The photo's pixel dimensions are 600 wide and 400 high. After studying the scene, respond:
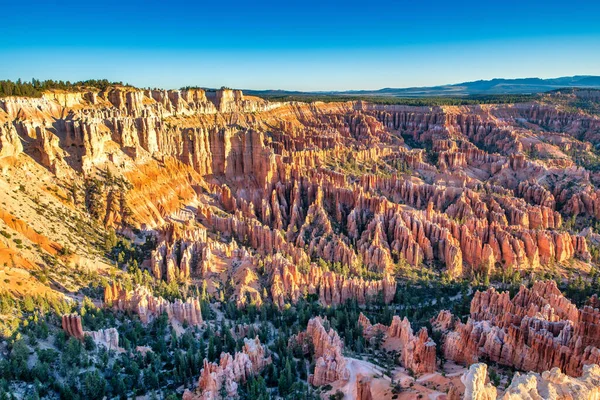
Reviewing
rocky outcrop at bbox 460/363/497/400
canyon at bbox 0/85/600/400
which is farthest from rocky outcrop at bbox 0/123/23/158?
rocky outcrop at bbox 460/363/497/400

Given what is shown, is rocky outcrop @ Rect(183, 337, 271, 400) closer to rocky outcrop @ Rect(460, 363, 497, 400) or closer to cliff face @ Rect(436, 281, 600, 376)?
cliff face @ Rect(436, 281, 600, 376)

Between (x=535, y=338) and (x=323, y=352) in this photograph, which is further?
(x=323, y=352)

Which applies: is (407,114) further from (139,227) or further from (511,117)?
(139,227)

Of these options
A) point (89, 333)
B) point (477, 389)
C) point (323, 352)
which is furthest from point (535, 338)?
point (89, 333)

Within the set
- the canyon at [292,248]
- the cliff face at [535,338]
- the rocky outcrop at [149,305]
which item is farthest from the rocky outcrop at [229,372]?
the cliff face at [535,338]

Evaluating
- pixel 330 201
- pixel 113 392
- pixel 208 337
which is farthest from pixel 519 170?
pixel 113 392

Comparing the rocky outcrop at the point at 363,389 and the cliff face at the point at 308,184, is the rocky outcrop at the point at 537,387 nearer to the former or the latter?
the rocky outcrop at the point at 363,389

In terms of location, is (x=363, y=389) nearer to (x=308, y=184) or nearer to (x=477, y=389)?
(x=477, y=389)

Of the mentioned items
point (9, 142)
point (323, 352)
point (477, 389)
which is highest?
point (9, 142)
